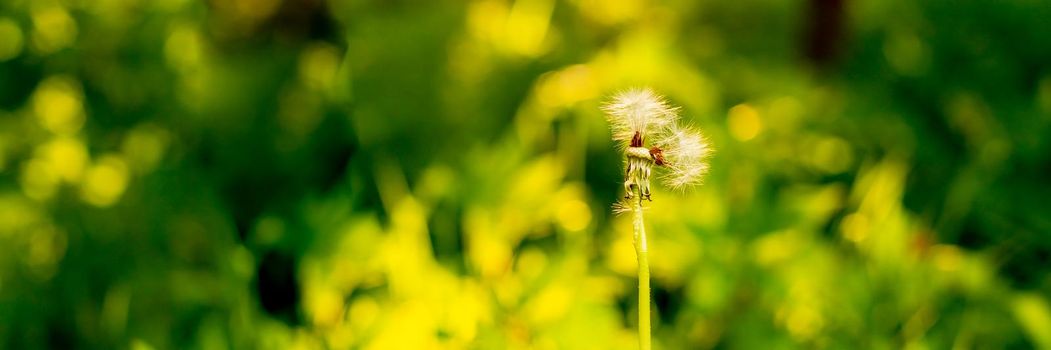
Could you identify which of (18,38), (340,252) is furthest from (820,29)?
(18,38)

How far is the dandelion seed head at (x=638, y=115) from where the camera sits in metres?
0.53

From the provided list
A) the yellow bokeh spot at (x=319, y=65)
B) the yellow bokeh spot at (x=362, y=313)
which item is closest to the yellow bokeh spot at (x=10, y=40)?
the yellow bokeh spot at (x=319, y=65)

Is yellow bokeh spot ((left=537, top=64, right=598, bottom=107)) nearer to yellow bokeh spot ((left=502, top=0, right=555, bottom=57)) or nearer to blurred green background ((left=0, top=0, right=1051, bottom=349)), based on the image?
blurred green background ((left=0, top=0, right=1051, bottom=349))

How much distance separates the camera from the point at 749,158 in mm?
1207

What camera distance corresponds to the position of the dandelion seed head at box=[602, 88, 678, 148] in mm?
532

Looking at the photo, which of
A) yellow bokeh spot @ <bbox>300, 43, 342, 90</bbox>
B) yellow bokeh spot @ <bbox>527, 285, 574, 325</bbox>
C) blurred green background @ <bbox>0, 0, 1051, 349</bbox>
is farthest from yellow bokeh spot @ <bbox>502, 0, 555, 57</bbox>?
yellow bokeh spot @ <bbox>527, 285, 574, 325</bbox>

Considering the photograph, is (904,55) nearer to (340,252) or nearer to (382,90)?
(382,90)

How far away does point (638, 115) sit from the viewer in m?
0.53

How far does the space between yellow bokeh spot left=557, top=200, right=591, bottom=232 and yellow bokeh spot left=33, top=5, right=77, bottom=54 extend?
3.76ft

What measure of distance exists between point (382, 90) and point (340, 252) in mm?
451

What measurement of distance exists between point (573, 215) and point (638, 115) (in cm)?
67

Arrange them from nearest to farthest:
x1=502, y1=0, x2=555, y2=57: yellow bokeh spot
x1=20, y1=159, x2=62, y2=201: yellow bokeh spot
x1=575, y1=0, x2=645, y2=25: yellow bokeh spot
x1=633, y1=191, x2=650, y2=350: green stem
→ 1. x1=633, y1=191, x2=650, y2=350: green stem
2. x1=20, y1=159, x2=62, y2=201: yellow bokeh spot
3. x1=502, y1=0, x2=555, y2=57: yellow bokeh spot
4. x1=575, y1=0, x2=645, y2=25: yellow bokeh spot

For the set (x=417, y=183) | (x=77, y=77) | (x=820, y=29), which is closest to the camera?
(x=417, y=183)

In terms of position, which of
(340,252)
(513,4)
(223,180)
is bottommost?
(223,180)
